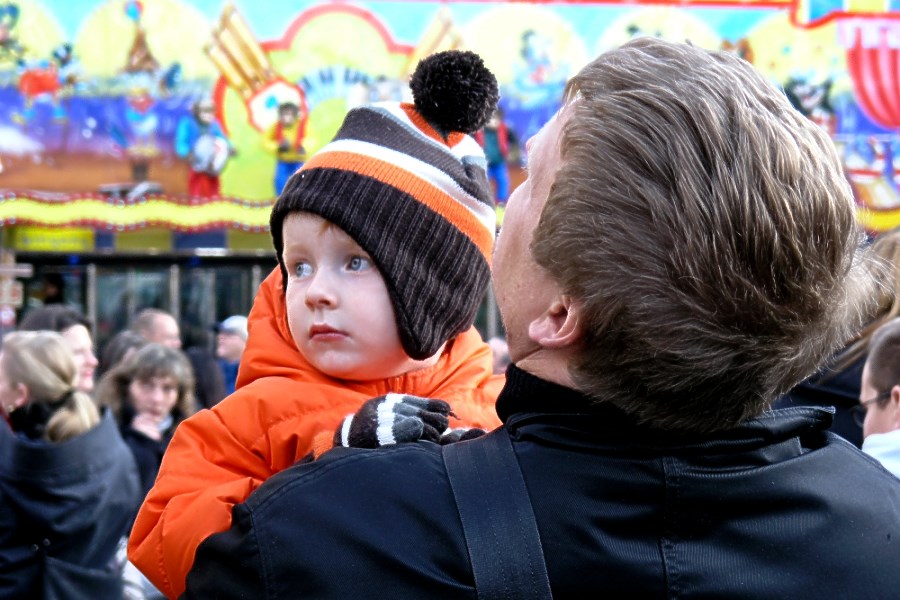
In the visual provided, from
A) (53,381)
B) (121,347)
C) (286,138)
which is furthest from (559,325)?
(286,138)

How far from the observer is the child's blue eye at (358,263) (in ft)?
5.88

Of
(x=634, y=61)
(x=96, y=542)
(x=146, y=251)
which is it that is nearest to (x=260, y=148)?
(x=146, y=251)

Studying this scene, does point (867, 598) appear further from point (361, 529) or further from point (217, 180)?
point (217, 180)

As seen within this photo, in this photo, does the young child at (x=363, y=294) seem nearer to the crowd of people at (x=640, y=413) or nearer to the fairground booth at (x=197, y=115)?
the crowd of people at (x=640, y=413)

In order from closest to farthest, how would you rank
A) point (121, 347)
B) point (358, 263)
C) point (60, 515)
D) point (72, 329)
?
point (358, 263), point (60, 515), point (72, 329), point (121, 347)

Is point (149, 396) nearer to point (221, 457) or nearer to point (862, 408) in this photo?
point (862, 408)

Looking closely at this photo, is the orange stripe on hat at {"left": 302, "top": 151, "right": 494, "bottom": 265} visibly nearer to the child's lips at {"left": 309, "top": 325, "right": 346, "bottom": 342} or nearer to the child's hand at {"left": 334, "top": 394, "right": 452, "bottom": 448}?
the child's lips at {"left": 309, "top": 325, "right": 346, "bottom": 342}

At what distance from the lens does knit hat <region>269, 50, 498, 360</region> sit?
5.81ft

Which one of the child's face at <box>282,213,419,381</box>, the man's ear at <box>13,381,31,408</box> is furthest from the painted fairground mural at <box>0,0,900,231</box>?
the child's face at <box>282,213,419,381</box>

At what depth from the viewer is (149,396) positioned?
5.16 metres

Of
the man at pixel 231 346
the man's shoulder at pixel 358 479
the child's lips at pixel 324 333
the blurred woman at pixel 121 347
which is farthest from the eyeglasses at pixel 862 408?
the man at pixel 231 346

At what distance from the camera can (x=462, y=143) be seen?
193 cm

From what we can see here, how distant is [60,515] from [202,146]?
8051 mm

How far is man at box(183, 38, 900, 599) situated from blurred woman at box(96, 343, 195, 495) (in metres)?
4.08
